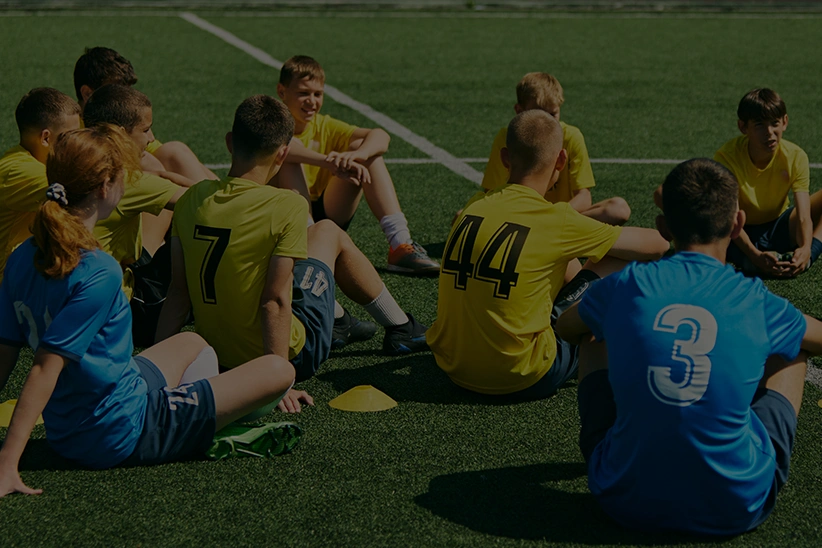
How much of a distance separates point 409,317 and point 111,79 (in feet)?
8.27

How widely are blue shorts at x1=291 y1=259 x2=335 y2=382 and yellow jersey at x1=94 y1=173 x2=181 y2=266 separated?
31.7 inches

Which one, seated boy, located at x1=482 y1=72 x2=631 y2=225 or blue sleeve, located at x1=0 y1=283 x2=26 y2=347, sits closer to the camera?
blue sleeve, located at x1=0 y1=283 x2=26 y2=347

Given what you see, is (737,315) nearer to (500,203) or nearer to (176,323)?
(500,203)

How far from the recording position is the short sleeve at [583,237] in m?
4.91

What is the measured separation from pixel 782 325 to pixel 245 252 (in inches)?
91.1

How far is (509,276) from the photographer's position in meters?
4.84

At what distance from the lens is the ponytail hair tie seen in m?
3.81

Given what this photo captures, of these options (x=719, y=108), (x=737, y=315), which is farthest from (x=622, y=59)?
(x=737, y=315)

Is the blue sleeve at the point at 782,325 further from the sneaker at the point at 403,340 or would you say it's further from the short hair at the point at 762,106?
the short hair at the point at 762,106

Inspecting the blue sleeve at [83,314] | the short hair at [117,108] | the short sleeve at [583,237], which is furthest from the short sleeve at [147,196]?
the short sleeve at [583,237]

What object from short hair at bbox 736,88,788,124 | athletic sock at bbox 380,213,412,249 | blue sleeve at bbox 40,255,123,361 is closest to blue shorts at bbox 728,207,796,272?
short hair at bbox 736,88,788,124

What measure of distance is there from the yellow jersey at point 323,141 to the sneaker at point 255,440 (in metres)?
3.42

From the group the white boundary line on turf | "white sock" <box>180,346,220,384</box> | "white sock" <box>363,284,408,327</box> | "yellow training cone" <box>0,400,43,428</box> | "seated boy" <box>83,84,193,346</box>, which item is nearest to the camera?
"white sock" <box>180,346,220,384</box>

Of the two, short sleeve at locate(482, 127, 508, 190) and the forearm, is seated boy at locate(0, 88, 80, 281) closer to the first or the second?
the forearm
